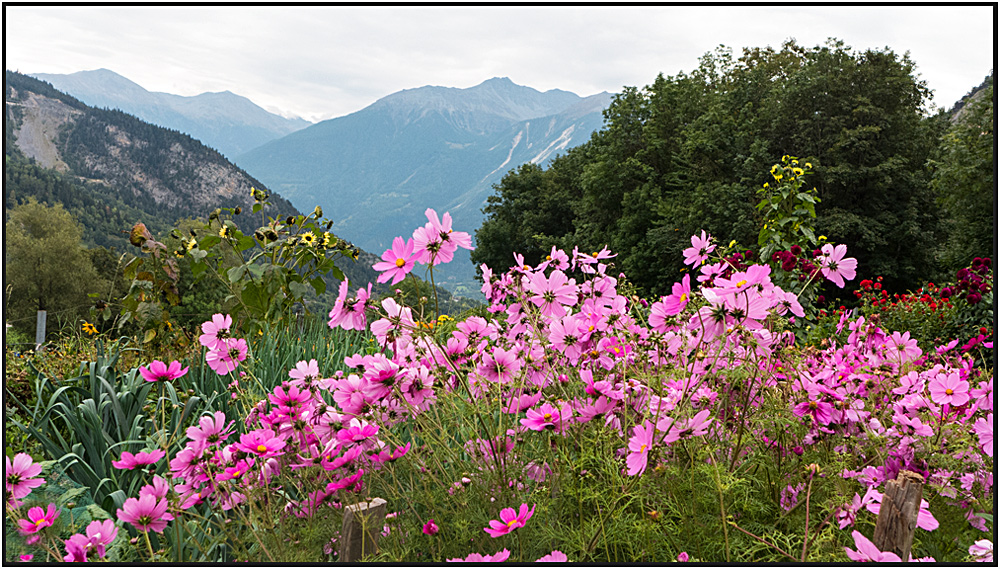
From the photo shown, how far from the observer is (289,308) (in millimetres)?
3941

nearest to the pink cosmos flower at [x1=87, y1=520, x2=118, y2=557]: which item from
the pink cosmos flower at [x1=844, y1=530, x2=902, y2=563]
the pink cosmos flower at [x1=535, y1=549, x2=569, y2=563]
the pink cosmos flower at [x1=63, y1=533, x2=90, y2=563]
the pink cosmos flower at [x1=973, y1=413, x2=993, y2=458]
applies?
the pink cosmos flower at [x1=63, y1=533, x2=90, y2=563]

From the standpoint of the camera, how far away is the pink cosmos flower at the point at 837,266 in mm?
1561

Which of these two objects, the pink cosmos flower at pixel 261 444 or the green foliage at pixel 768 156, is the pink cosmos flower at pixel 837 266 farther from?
the green foliage at pixel 768 156

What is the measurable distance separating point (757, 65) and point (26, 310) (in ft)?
121

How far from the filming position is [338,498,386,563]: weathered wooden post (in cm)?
126

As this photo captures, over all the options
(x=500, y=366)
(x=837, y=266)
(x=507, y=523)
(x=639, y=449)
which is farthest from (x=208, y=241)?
(x=837, y=266)

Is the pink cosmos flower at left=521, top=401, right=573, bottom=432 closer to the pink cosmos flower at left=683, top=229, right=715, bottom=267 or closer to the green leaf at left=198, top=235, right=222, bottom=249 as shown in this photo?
the pink cosmos flower at left=683, top=229, right=715, bottom=267

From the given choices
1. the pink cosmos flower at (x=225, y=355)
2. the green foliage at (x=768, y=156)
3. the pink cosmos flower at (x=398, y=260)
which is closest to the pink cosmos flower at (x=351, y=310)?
the pink cosmos flower at (x=398, y=260)

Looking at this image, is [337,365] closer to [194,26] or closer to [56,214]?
[194,26]

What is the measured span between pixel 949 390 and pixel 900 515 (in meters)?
0.50

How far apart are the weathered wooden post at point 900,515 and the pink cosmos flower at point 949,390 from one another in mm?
430

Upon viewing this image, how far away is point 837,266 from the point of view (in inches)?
63.2

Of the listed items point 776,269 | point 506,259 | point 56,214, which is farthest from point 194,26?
point 56,214

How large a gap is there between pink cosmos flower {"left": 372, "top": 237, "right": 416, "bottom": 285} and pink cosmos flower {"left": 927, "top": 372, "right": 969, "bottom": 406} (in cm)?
126
